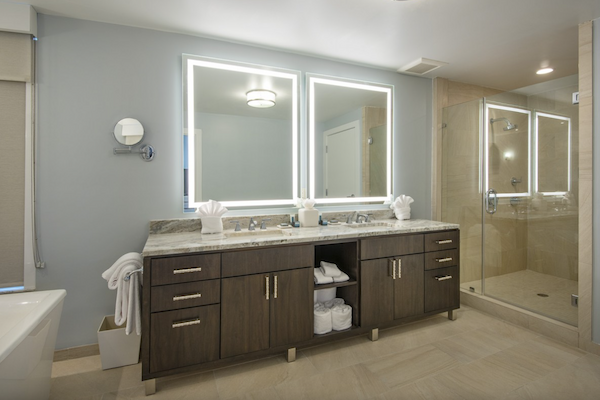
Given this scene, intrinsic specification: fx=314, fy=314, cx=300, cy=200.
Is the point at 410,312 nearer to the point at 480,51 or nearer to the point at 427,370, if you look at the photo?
the point at 427,370

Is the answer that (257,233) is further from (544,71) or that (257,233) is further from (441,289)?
(544,71)

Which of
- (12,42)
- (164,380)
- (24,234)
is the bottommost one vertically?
(164,380)

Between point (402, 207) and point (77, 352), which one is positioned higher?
point (402, 207)

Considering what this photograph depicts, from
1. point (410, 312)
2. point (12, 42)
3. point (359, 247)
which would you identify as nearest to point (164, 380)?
point (359, 247)

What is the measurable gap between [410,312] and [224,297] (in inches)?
59.5

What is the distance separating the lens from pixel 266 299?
201 centimetres

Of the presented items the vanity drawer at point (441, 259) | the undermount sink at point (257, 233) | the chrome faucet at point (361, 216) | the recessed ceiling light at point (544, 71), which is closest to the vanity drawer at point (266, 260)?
the undermount sink at point (257, 233)

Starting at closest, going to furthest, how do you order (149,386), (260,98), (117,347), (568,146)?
1. (149,386)
2. (117,347)
3. (568,146)
4. (260,98)

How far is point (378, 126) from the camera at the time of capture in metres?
3.10

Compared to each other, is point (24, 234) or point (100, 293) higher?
point (24, 234)

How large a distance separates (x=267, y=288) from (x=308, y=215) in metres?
0.78

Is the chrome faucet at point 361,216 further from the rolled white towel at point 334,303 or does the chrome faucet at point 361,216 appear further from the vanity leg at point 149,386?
the vanity leg at point 149,386

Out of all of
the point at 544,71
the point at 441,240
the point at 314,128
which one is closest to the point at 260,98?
the point at 314,128

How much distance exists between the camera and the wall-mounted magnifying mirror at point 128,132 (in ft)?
7.27
